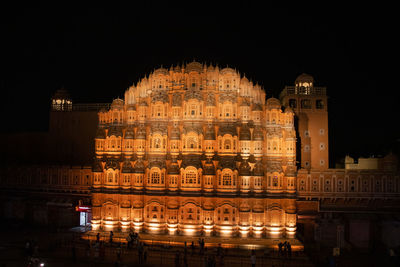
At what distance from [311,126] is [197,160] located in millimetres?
18775

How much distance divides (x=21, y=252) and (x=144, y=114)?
17.8 m

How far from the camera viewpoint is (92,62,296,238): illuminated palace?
38.9m

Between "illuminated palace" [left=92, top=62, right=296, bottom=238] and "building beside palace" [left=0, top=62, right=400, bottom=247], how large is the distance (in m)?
0.10

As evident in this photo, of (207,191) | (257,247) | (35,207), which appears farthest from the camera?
(35,207)

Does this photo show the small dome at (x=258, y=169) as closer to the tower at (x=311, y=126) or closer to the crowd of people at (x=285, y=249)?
the crowd of people at (x=285, y=249)

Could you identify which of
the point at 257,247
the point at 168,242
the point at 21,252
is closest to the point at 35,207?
the point at 21,252

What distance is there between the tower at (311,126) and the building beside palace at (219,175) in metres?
7.19

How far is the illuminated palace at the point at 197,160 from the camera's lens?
128 ft

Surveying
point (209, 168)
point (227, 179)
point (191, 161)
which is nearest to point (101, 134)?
point (191, 161)

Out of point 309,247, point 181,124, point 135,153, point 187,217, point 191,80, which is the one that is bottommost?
point 309,247

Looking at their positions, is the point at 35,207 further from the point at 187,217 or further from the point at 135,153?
the point at 187,217

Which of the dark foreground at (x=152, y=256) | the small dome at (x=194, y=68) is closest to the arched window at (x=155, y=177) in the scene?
the dark foreground at (x=152, y=256)

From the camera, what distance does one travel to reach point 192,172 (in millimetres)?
39156

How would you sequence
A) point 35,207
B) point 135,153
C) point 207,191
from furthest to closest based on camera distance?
point 35,207 < point 135,153 < point 207,191
